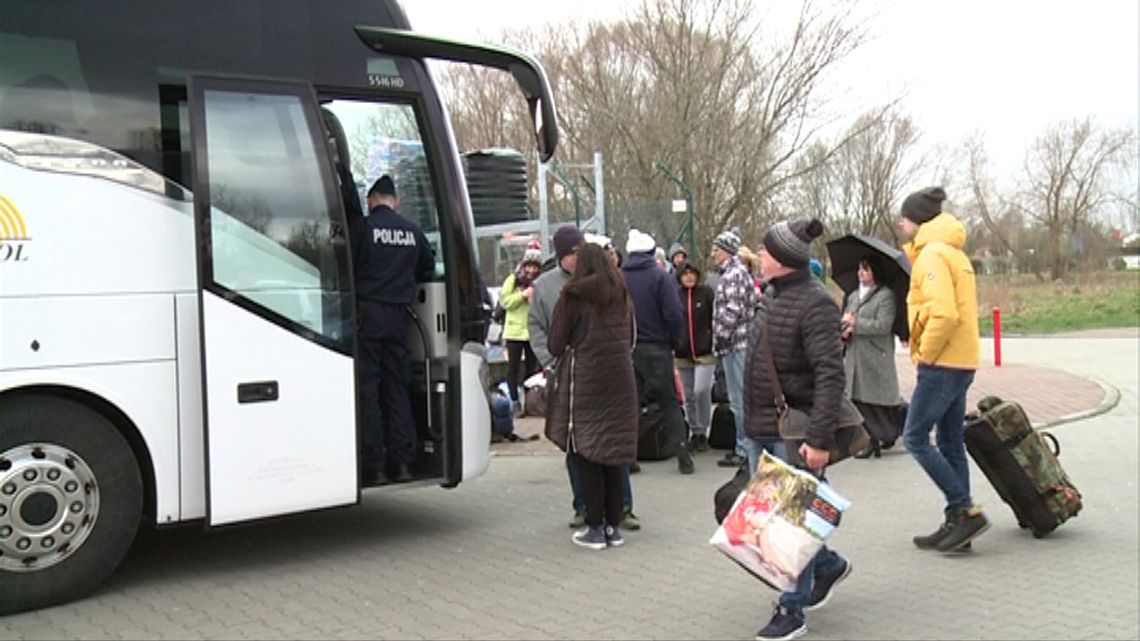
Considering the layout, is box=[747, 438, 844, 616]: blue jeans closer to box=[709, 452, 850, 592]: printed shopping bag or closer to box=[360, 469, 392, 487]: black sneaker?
box=[709, 452, 850, 592]: printed shopping bag

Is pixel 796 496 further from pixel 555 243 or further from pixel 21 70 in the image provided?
pixel 21 70

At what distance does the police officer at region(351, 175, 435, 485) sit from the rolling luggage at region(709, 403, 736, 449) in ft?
12.6

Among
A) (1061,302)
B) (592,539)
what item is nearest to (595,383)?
(592,539)

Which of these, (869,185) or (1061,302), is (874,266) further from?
(869,185)

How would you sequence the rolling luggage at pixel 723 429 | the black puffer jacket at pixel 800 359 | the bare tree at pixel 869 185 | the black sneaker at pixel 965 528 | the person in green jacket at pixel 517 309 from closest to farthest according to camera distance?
the black puffer jacket at pixel 800 359
the black sneaker at pixel 965 528
the rolling luggage at pixel 723 429
the person in green jacket at pixel 517 309
the bare tree at pixel 869 185

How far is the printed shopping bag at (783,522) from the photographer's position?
449cm

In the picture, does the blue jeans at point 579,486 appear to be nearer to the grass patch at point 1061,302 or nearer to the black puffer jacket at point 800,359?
the black puffer jacket at point 800,359

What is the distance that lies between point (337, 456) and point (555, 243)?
227 centimetres

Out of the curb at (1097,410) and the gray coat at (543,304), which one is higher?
the gray coat at (543,304)

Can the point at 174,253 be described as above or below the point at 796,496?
above

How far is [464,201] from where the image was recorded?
666 cm

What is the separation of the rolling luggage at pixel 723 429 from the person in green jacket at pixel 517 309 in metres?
2.55

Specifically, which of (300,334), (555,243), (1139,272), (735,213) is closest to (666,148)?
(735,213)

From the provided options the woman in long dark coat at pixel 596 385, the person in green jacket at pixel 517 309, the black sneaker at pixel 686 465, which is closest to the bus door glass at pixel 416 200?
the woman in long dark coat at pixel 596 385
